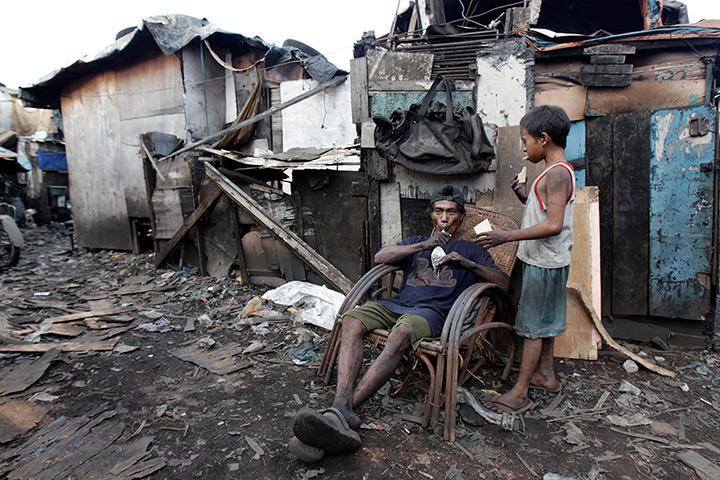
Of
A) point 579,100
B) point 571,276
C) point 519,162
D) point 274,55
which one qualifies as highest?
point 274,55

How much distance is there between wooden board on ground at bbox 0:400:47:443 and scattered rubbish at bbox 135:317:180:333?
156 centimetres

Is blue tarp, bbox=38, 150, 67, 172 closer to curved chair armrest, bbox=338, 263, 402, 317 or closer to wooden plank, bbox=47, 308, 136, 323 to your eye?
wooden plank, bbox=47, 308, 136, 323

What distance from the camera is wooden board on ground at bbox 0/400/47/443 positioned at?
2.73m

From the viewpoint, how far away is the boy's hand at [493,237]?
2762 millimetres

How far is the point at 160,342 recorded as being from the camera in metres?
4.34

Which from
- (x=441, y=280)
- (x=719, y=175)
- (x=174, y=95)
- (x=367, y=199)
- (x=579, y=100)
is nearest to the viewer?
(x=441, y=280)

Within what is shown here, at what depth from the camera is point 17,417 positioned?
9.56ft

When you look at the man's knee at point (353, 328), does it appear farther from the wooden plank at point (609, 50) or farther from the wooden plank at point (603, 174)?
the wooden plank at point (609, 50)

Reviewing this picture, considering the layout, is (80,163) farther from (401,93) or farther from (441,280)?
(441,280)

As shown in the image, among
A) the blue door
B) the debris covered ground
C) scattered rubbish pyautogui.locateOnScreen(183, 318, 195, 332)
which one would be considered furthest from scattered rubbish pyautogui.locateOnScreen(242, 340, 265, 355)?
the blue door

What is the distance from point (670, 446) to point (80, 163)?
11504 millimetres

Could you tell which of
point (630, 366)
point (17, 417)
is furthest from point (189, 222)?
point (630, 366)

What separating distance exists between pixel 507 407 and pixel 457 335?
756mm

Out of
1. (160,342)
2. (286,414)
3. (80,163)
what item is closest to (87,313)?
(160,342)
